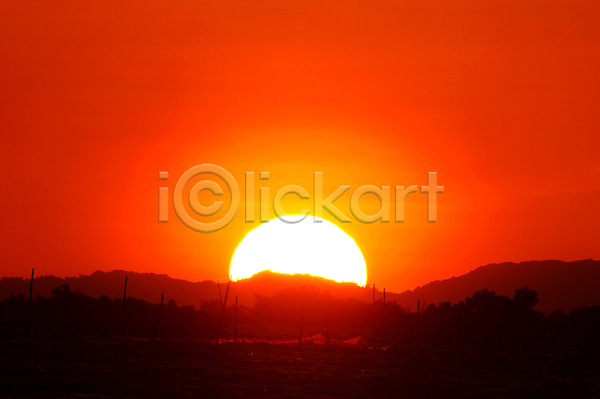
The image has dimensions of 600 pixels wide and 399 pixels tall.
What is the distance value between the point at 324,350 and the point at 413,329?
2646 cm

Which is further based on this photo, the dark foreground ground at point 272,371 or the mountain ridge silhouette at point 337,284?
the mountain ridge silhouette at point 337,284

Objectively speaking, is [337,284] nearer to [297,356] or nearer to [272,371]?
[297,356]

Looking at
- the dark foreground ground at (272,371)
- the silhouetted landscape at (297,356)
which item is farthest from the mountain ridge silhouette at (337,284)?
the dark foreground ground at (272,371)

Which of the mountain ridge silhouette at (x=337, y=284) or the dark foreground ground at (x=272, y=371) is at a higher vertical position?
the mountain ridge silhouette at (x=337, y=284)

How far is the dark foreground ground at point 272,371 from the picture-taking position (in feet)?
76.3

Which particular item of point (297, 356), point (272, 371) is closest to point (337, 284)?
point (297, 356)

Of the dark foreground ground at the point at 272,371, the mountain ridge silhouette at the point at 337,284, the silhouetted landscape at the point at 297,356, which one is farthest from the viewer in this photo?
the mountain ridge silhouette at the point at 337,284

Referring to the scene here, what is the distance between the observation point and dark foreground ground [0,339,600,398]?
23.3 meters

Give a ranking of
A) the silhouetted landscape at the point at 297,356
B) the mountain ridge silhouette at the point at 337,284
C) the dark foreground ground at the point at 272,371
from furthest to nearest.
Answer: the mountain ridge silhouette at the point at 337,284
the silhouetted landscape at the point at 297,356
the dark foreground ground at the point at 272,371

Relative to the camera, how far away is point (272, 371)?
28.7 meters

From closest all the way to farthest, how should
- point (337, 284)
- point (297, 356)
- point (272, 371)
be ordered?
1. point (272, 371)
2. point (297, 356)
3. point (337, 284)

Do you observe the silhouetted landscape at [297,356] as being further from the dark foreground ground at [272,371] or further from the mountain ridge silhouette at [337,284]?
the mountain ridge silhouette at [337,284]

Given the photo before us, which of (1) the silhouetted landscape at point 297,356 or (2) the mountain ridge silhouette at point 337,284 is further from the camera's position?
(2) the mountain ridge silhouette at point 337,284

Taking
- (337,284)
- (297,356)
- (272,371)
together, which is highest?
(337,284)
